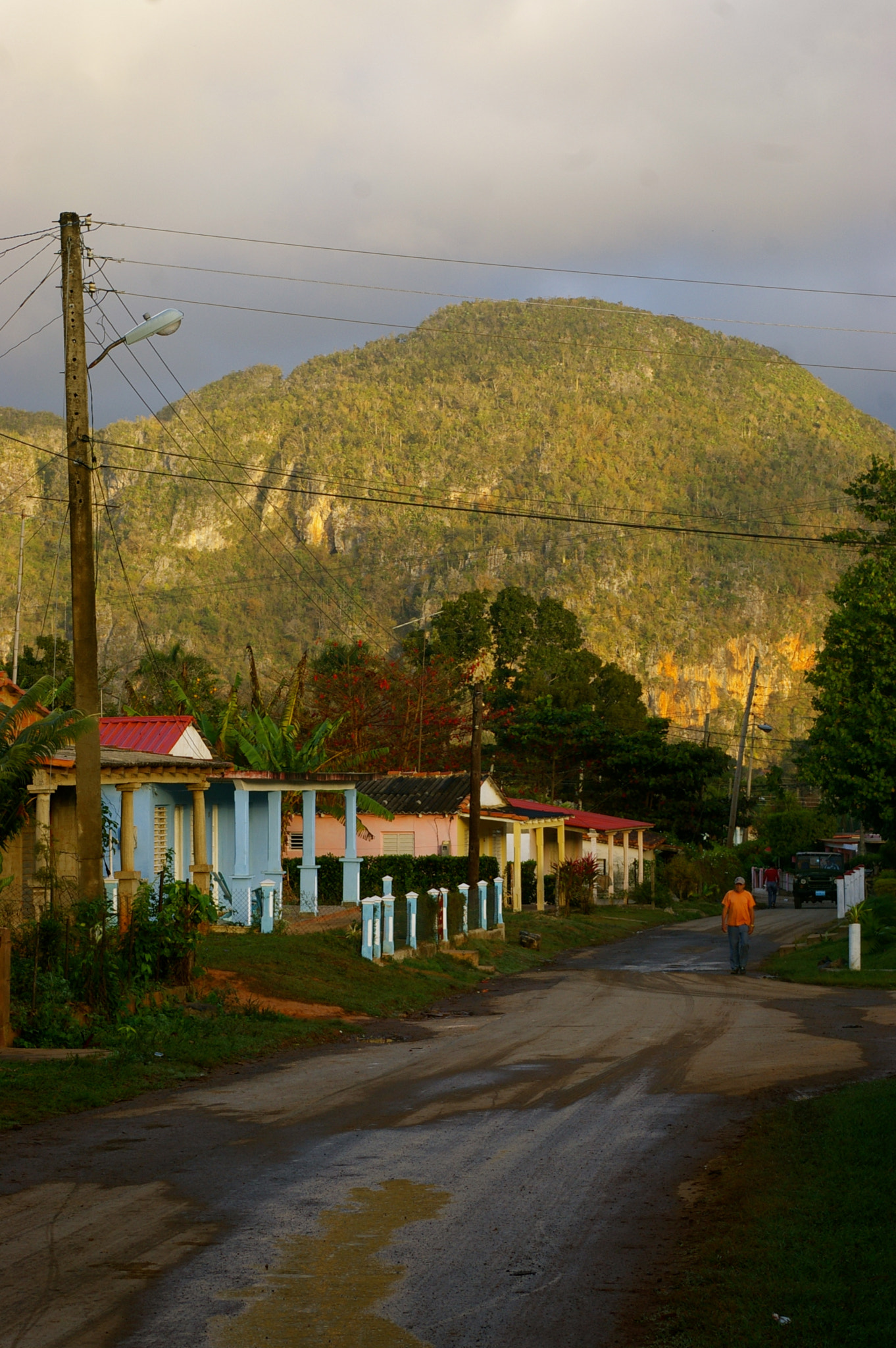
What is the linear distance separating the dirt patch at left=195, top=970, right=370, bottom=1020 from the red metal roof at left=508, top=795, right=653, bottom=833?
28.3 meters

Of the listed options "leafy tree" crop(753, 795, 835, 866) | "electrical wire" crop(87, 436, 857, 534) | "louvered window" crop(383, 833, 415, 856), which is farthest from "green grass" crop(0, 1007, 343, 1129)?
"electrical wire" crop(87, 436, 857, 534)

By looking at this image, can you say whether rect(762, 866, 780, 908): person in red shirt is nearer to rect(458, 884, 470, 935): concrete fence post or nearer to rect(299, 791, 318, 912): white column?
rect(458, 884, 470, 935): concrete fence post

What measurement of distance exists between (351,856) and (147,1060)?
17089 millimetres

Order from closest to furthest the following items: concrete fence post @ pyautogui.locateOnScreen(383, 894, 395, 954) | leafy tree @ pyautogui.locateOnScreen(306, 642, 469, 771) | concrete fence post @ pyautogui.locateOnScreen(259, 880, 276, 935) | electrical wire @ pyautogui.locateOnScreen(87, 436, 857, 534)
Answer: concrete fence post @ pyautogui.locateOnScreen(383, 894, 395, 954)
concrete fence post @ pyautogui.locateOnScreen(259, 880, 276, 935)
leafy tree @ pyautogui.locateOnScreen(306, 642, 469, 771)
electrical wire @ pyautogui.locateOnScreen(87, 436, 857, 534)

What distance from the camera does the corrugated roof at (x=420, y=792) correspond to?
129 feet

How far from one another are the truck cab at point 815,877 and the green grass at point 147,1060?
3680 centimetres

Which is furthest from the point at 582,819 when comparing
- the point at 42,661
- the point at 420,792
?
the point at 42,661

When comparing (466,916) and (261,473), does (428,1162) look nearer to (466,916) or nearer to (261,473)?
(466,916)

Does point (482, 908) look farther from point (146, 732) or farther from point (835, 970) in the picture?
point (835, 970)

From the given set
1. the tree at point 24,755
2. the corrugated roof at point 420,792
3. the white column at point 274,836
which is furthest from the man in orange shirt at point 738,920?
the corrugated roof at point 420,792

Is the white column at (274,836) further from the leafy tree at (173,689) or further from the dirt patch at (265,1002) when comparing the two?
the dirt patch at (265,1002)

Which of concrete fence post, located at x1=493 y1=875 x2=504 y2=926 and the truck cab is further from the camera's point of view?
the truck cab

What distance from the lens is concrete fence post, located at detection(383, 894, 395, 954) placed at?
22422 mm

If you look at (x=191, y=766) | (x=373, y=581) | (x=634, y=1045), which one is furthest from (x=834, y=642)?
(x=373, y=581)
